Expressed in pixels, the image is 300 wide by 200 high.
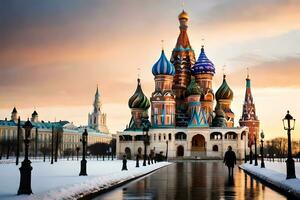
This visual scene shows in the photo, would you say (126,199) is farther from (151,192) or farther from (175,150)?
(175,150)

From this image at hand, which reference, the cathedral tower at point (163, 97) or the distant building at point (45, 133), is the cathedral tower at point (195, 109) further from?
the distant building at point (45, 133)

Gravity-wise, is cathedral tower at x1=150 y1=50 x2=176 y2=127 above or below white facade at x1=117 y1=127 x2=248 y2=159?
above

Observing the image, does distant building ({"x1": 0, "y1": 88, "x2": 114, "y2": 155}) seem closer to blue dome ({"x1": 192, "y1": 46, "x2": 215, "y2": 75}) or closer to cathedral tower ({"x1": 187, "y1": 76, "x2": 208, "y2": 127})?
blue dome ({"x1": 192, "y1": 46, "x2": 215, "y2": 75})

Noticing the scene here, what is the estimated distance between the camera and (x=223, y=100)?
358 feet

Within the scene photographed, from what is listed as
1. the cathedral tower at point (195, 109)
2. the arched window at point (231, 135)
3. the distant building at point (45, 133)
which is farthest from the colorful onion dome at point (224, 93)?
the distant building at point (45, 133)

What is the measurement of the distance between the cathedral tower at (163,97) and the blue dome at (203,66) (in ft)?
21.7

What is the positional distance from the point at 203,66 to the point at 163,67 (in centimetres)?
1006

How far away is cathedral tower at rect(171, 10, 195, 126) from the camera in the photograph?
341 ft

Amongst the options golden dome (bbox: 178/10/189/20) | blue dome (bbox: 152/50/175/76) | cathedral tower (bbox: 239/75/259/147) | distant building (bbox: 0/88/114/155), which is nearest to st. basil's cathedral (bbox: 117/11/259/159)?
blue dome (bbox: 152/50/175/76)

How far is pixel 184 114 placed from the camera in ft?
335

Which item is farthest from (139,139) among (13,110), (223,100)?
(13,110)

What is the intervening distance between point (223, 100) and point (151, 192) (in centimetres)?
9420

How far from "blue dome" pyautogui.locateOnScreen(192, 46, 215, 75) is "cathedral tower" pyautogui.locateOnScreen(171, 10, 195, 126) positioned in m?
2.74

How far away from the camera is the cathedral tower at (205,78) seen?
333 feet
